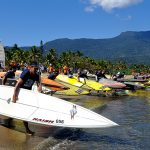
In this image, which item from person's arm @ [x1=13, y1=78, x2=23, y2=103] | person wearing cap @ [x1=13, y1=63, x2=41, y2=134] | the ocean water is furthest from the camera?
person's arm @ [x1=13, y1=78, x2=23, y2=103]

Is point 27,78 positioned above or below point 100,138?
above

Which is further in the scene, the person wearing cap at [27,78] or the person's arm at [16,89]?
the person's arm at [16,89]

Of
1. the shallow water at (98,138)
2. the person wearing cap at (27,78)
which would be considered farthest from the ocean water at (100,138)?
the person wearing cap at (27,78)

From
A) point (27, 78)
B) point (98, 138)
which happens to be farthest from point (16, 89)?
point (98, 138)

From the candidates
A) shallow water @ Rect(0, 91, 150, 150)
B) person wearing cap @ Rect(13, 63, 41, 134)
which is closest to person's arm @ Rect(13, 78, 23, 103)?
person wearing cap @ Rect(13, 63, 41, 134)

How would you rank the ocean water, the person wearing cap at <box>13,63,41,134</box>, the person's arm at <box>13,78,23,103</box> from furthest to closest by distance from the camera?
1. the person's arm at <box>13,78,23,103</box>
2. the person wearing cap at <box>13,63,41,134</box>
3. the ocean water

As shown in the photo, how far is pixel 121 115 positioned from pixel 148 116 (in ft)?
3.72

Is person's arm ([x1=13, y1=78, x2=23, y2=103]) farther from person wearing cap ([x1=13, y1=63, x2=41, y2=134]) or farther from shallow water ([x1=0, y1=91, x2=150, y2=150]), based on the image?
shallow water ([x1=0, y1=91, x2=150, y2=150])

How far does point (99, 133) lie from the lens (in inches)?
463

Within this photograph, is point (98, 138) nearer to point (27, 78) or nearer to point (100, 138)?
point (100, 138)

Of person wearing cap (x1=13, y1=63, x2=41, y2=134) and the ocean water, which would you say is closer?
the ocean water

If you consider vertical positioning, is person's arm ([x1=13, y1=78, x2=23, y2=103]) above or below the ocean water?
above

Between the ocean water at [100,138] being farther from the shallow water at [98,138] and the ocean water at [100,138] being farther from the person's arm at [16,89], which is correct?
the person's arm at [16,89]

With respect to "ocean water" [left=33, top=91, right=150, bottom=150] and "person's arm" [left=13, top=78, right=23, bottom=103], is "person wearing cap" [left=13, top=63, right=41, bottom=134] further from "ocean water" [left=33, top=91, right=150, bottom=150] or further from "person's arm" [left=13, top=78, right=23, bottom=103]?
"ocean water" [left=33, top=91, right=150, bottom=150]
